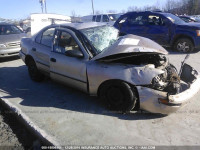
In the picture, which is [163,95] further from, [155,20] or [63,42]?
[155,20]

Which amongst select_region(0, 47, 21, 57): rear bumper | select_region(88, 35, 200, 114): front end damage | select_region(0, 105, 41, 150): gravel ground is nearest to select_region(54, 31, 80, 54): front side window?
select_region(88, 35, 200, 114): front end damage

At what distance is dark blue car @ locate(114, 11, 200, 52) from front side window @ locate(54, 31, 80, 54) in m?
4.44

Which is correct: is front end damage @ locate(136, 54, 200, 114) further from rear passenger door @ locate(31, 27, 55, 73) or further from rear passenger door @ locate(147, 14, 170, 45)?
rear passenger door @ locate(147, 14, 170, 45)

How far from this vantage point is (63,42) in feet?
13.5

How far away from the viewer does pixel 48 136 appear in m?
2.75

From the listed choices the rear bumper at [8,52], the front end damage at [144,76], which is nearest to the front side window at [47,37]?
the front end damage at [144,76]

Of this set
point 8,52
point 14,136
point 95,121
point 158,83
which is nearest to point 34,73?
point 14,136

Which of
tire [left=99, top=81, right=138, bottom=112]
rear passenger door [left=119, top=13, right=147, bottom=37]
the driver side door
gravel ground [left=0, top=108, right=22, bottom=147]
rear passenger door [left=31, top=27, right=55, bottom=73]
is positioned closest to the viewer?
gravel ground [left=0, top=108, right=22, bottom=147]

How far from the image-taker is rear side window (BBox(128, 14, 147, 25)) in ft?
27.3

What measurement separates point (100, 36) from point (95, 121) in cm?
176

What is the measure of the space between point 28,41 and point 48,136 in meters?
3.17

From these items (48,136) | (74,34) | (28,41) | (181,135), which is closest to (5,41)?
(28,41)

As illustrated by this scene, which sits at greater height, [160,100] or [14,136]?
[160,100]

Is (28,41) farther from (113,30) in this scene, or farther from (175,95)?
(175,95)
